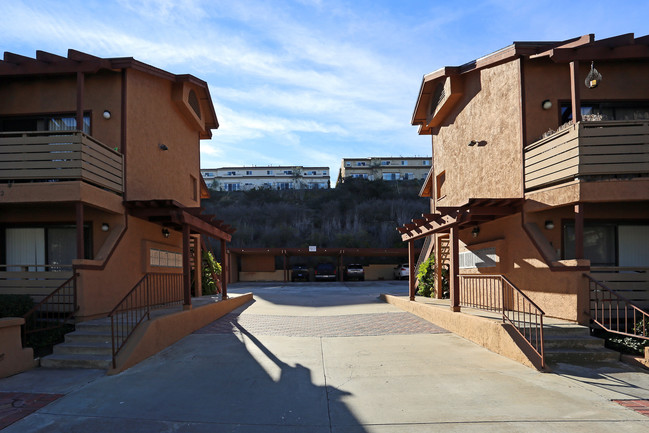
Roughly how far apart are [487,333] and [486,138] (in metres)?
5.71

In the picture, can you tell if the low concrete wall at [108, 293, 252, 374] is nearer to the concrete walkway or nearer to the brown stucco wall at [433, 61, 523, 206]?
the concrete walkway

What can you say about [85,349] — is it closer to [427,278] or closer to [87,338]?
[87,338]

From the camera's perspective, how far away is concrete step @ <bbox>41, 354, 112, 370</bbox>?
7488mm

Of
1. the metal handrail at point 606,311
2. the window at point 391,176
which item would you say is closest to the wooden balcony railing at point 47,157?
the metal handrail at point 606,311

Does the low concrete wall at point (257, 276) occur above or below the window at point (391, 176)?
below

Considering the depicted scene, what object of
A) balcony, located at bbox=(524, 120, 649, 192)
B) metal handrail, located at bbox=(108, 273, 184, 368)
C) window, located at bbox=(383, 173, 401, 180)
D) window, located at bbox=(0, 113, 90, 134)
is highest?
window, located at bbox=(383, 173, 401, 180)

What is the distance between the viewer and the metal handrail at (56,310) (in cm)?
850

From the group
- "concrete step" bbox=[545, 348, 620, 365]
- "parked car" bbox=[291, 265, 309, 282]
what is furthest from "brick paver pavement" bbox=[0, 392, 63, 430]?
"parked car" bbox=[291, 265, 309, 282]

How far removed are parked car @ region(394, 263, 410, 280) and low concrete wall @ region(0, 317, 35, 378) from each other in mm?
30583

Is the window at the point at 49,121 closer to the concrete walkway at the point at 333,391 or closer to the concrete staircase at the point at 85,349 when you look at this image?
the concrete staircase at the point at 85,349

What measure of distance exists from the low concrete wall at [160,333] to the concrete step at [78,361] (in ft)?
1.05

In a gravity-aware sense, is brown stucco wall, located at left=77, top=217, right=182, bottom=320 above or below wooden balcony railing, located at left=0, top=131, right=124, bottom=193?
below

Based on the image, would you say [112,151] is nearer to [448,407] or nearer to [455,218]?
[455,218]

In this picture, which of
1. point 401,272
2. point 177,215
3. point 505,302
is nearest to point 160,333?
point 177,215
